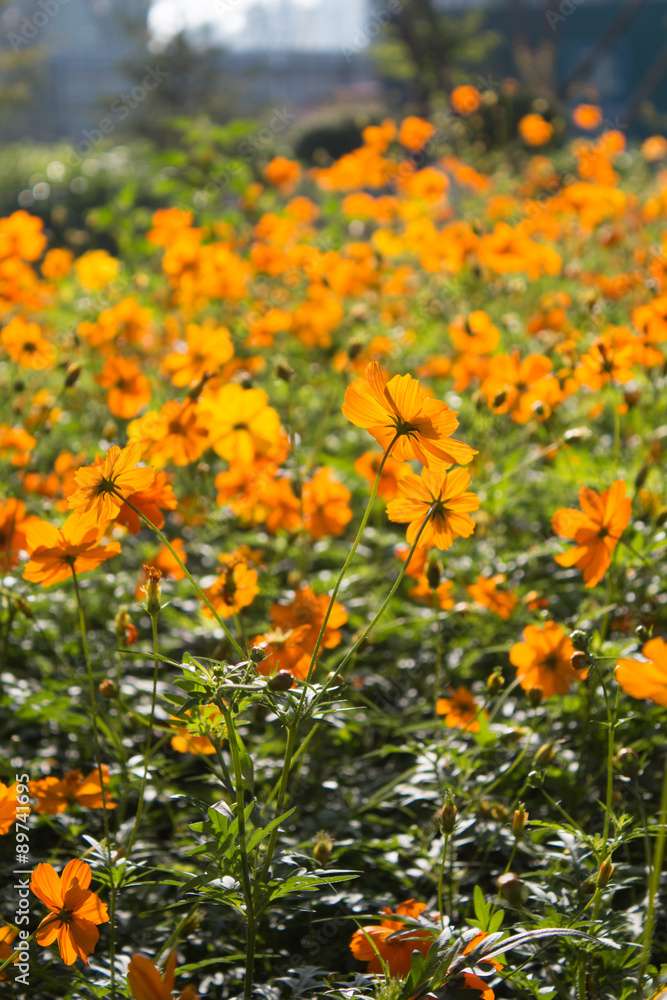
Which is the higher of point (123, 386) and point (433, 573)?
point (123, 386)

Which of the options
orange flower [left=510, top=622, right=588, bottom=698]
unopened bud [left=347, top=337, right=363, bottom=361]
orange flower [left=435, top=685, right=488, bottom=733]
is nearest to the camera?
orange flower [left=510, top=622, right=588, bottom=698]

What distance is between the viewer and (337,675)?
102 cm

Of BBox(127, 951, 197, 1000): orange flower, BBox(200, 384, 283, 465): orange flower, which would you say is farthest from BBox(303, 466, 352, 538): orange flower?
BBox(127, 951, 197, 1000): orange flower

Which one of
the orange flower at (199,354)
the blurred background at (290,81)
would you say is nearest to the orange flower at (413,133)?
the blurred background at (290,81)

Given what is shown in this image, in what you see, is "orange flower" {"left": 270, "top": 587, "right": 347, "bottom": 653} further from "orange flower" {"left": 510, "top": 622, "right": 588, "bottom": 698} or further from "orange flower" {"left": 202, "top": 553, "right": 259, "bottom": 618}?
"orange flower" {"left": 510, "top": 622, "right": 588, "bottom": 698}

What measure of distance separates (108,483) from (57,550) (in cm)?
12

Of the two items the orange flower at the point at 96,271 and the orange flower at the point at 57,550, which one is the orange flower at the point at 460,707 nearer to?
the orange flower at the point at 57,550

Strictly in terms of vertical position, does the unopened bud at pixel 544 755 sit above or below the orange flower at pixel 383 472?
below

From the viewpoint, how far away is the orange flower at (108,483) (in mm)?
944

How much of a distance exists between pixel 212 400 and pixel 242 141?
10.2 feet

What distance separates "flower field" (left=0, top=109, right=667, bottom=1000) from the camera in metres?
0.94

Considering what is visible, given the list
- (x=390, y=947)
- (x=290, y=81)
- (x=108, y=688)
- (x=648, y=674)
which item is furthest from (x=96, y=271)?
(x=290, y=81)

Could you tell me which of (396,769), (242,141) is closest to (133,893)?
(396,769)

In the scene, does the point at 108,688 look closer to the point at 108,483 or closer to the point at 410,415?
the point at 108,483
